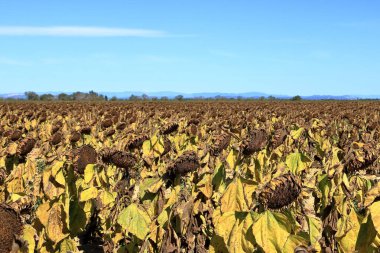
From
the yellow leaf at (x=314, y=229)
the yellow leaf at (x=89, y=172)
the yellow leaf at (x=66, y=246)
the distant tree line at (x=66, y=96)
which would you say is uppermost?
the yellow leaf at (x=314, y=229)

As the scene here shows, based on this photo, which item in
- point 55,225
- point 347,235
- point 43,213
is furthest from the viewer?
point 43,213

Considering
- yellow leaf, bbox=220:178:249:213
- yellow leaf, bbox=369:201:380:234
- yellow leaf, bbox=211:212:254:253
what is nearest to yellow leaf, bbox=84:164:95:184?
yellow leaf, bbox=220:178:249:213

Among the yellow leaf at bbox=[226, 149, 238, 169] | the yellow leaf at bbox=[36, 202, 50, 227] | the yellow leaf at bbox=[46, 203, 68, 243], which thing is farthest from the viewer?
the yellow leaf at bbox=[226, 149, 238, 169]

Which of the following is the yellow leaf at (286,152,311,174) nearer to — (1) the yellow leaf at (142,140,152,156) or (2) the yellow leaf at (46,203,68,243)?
(2) the yellow leaf at (46,203,68,243)

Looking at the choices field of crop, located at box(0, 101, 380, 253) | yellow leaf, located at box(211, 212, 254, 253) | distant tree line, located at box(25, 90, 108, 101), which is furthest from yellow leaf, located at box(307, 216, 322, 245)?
distant tree line, located at box(25, 90, 108, 101)

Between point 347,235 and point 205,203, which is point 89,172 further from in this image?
point 347,235

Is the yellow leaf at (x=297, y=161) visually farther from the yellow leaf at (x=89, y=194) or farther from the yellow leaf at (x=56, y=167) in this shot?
the yellow leaf at (x=56, y=167)

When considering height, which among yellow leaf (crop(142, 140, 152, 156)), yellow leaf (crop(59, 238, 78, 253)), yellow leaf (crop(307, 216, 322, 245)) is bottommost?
yellow leaf (crop(59, 238, 78, 253))

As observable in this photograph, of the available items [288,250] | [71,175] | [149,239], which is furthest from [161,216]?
[288,250]

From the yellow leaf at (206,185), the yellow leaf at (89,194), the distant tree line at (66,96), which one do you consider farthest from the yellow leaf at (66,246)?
the distant tree line at (66,96)

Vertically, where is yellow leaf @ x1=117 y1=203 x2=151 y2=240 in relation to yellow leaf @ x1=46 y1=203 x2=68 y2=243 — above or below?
above

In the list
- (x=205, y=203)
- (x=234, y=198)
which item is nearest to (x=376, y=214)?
(x=234, y=198)

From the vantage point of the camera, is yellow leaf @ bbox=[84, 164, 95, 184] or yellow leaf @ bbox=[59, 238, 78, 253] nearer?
yellow leaf @ bbox=[59, 238, 78, 253]

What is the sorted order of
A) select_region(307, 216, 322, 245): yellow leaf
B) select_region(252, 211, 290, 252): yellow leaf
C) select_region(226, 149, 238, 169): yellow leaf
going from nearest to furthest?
select_region(252, 211, 290, 252): yellow leaf
select_region(307, 216, 322, 245): yellow leaf
select_region(226, 149, 238, 169): yellow leaf
